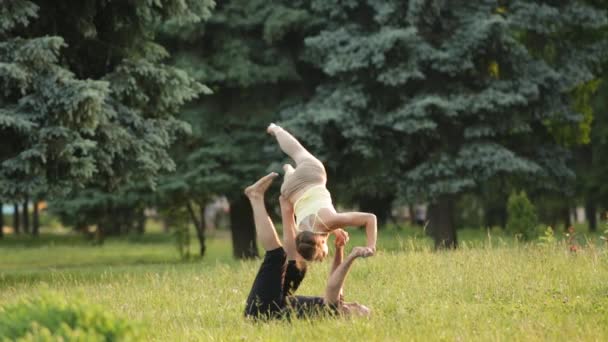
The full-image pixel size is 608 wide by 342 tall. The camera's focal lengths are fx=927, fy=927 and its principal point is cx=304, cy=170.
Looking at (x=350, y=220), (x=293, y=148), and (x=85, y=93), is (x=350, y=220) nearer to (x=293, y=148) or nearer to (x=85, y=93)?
(x=293, y=148)

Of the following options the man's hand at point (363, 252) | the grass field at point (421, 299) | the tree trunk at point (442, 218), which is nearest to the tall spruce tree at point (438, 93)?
the tree trunk at point (442, 218)

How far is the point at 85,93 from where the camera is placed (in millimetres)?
13164

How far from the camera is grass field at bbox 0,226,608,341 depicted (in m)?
6.92

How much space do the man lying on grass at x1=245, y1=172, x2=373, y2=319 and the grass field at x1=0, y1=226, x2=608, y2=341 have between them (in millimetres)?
211

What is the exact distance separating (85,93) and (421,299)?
21.5ft

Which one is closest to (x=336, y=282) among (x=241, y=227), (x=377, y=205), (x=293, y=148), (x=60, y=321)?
(x=293, y=148)

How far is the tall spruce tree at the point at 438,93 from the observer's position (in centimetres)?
1908

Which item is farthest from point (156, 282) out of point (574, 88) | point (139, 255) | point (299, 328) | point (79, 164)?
point (139, 255)

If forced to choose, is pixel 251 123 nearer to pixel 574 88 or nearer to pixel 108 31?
pixel 108 31

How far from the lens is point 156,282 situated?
11.8 meters

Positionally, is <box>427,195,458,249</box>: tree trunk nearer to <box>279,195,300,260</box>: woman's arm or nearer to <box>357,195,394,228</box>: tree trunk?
<box>357,195,394,228</box>: tree trunk

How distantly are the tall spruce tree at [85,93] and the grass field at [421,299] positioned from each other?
193cm

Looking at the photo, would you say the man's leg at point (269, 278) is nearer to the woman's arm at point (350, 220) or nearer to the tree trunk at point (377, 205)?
the woman's arm at point (350, 220)

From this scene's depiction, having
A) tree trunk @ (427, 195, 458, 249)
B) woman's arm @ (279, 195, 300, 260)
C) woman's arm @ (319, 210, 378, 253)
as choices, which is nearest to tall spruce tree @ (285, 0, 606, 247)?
tree trunk @ (427, 195, 458, 249)
